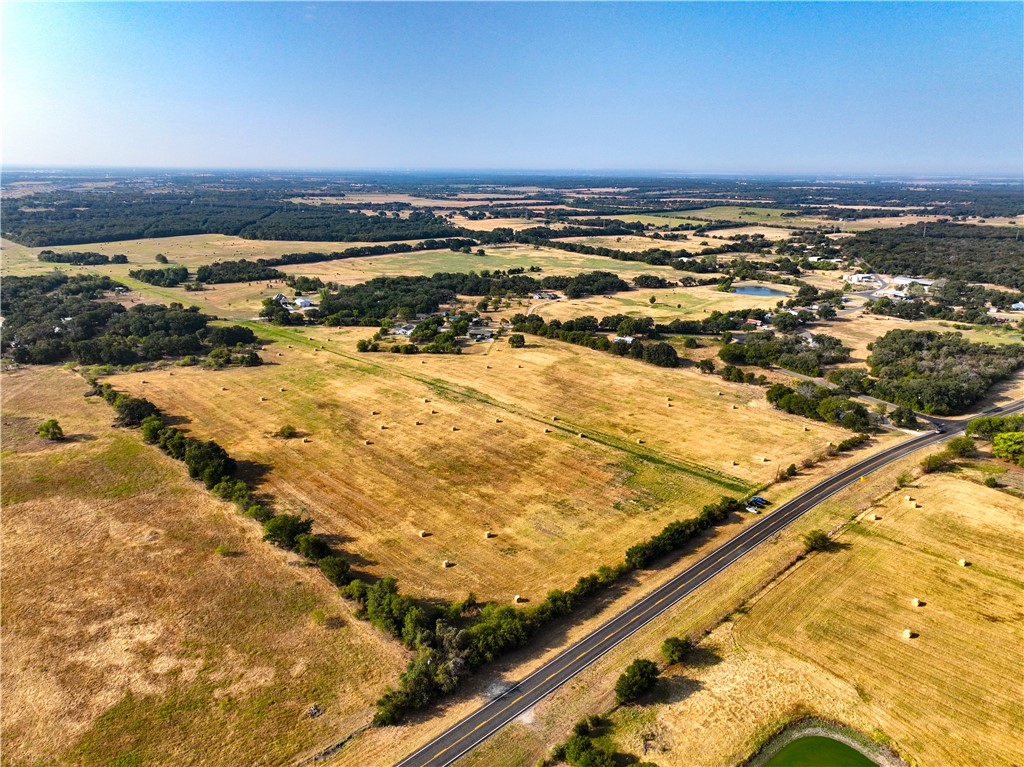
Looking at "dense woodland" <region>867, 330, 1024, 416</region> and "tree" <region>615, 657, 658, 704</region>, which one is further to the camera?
"dense woodland" <region>867, 330, 1024, 416</region>

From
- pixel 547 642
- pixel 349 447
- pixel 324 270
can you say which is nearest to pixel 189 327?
pixel 349 447

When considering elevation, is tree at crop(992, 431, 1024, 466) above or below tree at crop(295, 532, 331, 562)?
above

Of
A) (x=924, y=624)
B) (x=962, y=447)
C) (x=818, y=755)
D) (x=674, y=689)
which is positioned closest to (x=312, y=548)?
(x=674, y=689)

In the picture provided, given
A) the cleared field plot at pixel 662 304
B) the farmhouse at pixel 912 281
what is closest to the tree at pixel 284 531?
the cleared field plot at pixel 662 304

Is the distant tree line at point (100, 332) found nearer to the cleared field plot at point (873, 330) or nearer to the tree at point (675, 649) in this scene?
the tree at point (675, 649)

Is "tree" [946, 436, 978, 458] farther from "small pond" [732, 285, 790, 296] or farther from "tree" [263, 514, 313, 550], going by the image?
"small pond" [732, 285, 790, 296]

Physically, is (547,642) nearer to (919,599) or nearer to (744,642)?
(744,642)

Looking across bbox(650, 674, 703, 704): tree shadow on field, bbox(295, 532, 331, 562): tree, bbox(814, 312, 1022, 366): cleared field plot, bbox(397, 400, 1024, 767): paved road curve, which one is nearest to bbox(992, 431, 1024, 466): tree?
bbox(397, 400, 1024, 767): paved road curve
